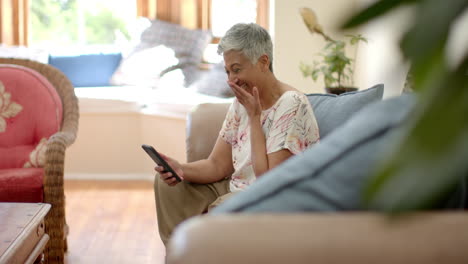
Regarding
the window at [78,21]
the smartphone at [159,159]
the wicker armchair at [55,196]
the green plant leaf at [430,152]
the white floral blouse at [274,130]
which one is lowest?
the wicker armchair at [55,196]

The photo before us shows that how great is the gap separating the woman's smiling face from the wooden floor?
1239mm

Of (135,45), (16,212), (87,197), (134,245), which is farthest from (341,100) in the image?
(135,45)

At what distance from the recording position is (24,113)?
11.0 ft

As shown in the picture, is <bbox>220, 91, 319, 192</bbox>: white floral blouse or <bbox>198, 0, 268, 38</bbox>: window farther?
<bbox>198, 0, 268, 38</bbox>: window

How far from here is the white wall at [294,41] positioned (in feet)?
14.2

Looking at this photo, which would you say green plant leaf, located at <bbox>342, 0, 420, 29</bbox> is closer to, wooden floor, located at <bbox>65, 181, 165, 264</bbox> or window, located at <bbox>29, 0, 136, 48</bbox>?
wooden floor, located at <bbox>65, 181, 165, 264</bbox>

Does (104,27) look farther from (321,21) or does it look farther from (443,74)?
(443,74)

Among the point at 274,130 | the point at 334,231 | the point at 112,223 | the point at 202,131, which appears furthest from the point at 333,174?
the point at 112,223

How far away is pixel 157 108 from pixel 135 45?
98cm

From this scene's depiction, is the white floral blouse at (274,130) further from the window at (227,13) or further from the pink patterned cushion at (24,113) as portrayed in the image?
the window at (227,13)

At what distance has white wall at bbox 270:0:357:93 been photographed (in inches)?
171

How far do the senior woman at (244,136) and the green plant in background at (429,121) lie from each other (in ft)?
5.35

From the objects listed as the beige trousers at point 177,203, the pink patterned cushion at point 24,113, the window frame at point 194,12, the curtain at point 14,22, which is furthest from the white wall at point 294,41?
the curtain at point 14,22


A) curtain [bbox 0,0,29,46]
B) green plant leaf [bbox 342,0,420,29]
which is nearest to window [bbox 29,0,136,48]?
curtain [bbox 0,0,29,46]
